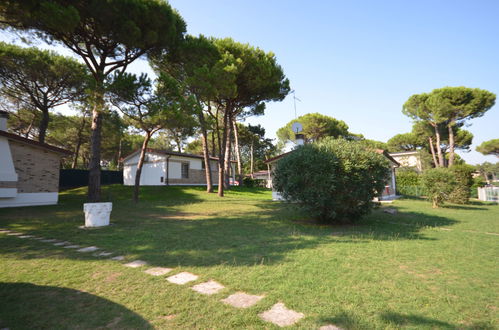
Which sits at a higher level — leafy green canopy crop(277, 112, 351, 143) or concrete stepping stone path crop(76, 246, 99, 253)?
leafy green canopy crop(277, 112, 351, 143)

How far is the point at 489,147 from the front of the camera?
126ft

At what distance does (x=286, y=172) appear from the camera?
7.20 metres

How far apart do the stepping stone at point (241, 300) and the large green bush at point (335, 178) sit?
4420mm

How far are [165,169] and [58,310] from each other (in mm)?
19985

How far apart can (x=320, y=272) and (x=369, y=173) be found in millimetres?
4543

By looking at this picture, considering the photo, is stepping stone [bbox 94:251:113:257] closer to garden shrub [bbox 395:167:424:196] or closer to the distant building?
the distant building

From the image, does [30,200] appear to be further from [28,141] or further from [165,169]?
[165,169]

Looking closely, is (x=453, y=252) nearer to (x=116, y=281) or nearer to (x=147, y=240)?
(x=116, y=281)

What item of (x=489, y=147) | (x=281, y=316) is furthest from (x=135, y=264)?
(x=489, y=147)

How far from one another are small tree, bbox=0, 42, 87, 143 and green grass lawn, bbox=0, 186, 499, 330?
46.6 ft

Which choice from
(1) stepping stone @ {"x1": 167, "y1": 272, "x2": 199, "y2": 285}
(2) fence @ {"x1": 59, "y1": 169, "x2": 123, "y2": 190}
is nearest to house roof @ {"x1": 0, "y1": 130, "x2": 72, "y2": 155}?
(2) fence @ {"x1": 59, "y1": 169, "x2": 123, "y2": 190}

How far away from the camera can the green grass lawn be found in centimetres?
223

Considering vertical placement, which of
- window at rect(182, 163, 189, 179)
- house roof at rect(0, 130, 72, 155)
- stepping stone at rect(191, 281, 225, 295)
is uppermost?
house roof at rect(0, 130, 72, 155)

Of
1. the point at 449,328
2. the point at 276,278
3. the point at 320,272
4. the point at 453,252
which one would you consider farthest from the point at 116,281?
the point at 453,252
